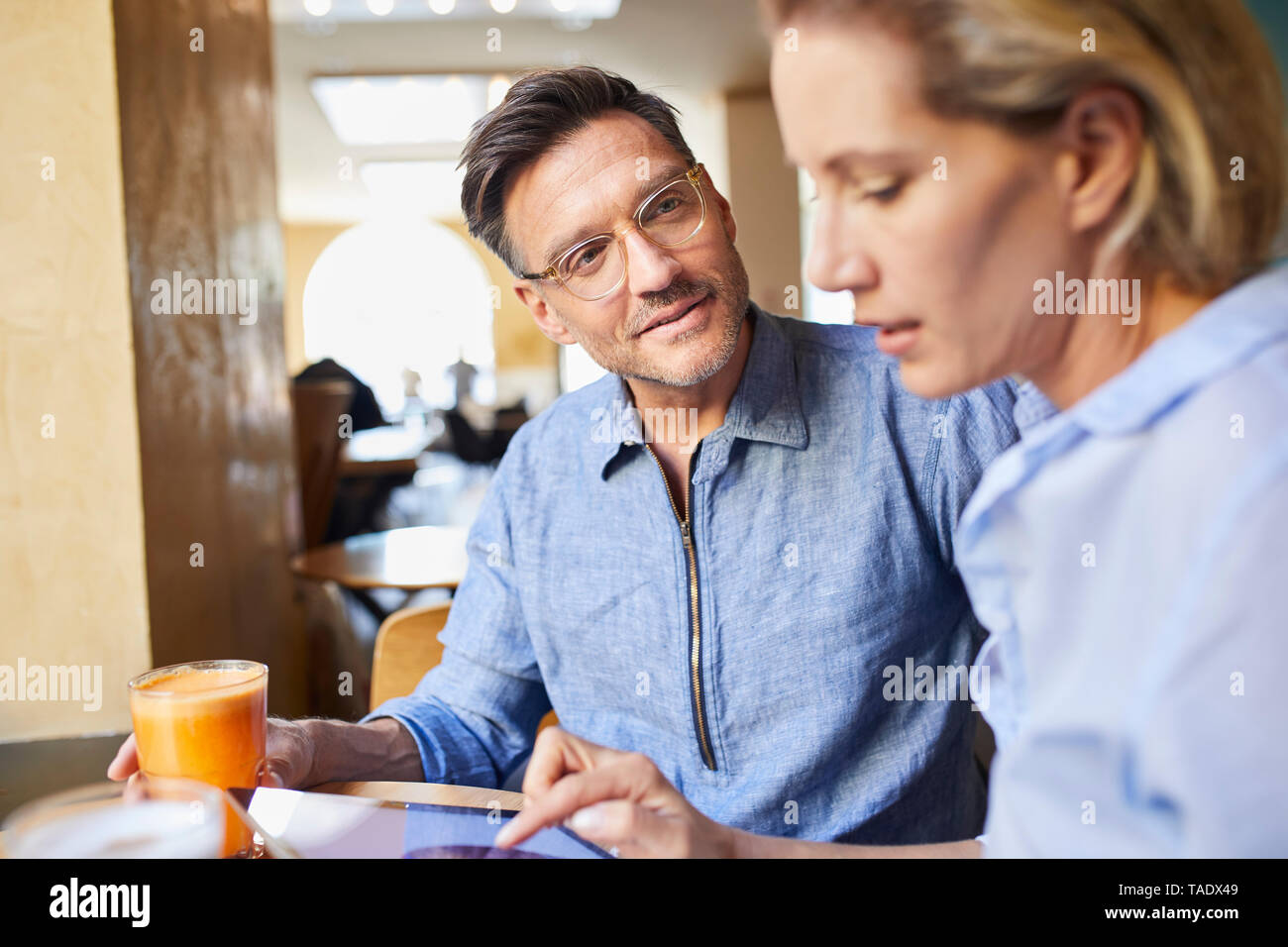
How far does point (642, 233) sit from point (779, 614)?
0.46m

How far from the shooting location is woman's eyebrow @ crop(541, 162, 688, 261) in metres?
1.08

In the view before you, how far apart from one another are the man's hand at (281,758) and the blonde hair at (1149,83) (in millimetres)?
768

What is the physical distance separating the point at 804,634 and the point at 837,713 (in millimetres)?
A: 92

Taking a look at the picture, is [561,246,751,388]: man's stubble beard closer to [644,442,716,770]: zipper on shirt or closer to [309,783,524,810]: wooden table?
[644,442,716,770]: zipper on shirt

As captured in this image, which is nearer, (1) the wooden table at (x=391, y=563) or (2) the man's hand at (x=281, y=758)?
Answer: (2) the man's hand at (x=281, y=758)

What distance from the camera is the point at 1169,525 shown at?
0.42 meters

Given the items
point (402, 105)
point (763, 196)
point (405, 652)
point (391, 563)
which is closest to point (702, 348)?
point (405, 652)

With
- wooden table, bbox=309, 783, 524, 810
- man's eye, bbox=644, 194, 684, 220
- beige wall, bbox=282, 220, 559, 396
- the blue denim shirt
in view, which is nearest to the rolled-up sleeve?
the blue denim shirt

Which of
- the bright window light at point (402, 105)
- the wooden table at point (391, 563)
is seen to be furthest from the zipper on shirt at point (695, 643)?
the bright window light at point (402, 105)

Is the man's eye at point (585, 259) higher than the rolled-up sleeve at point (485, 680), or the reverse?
the man's eye at point (585, 259)

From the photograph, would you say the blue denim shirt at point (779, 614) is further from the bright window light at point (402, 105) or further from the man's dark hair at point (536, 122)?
the bright window light at point (402, 105)

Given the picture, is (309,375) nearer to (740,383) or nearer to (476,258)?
(740,383)

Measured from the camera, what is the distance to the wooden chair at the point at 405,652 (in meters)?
1.48

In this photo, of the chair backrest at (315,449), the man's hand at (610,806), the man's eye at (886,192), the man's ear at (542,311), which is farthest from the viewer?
the chair backrest at (315,449)
